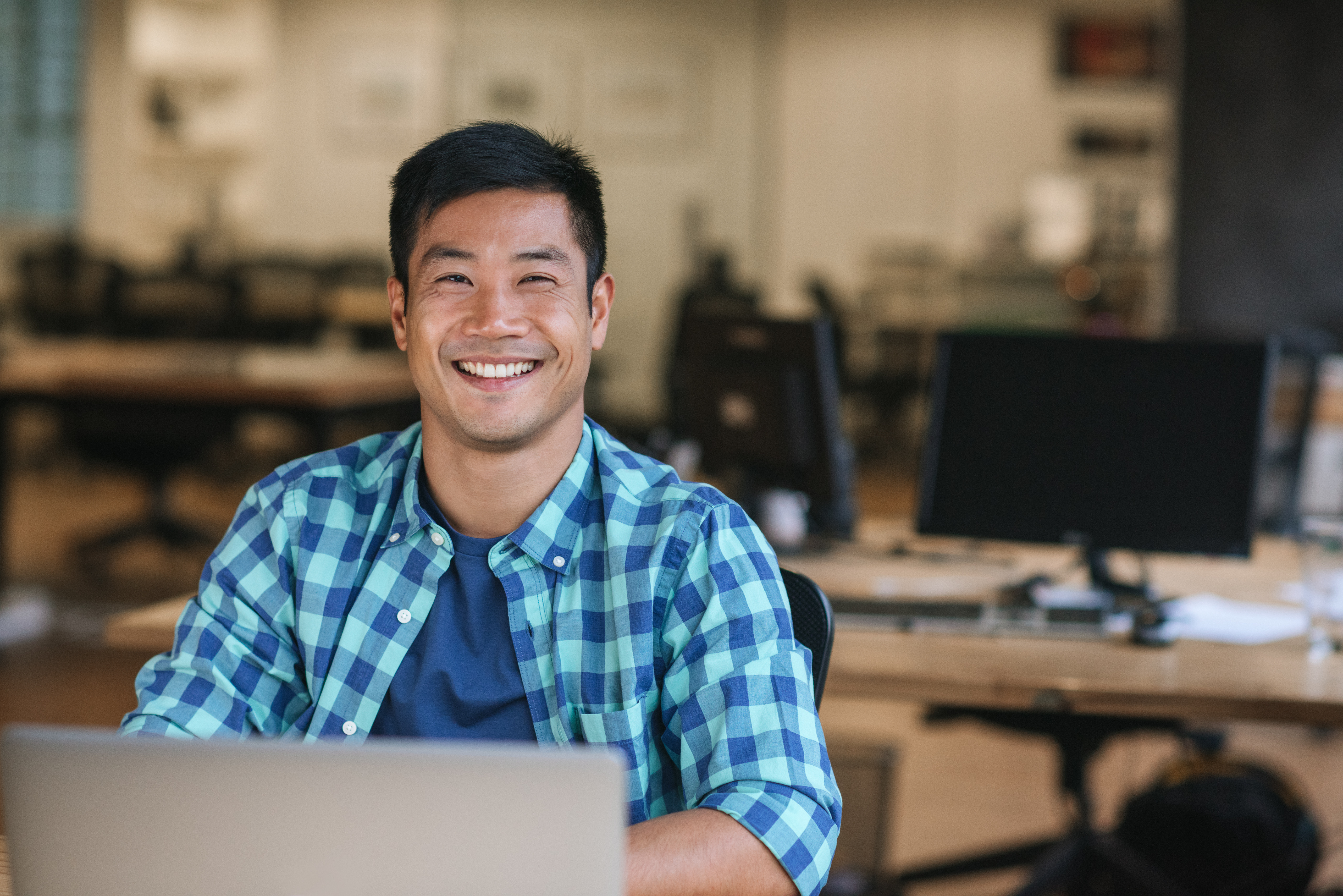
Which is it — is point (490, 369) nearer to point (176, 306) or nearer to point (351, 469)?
point (351, 469)

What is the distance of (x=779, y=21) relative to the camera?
796cm

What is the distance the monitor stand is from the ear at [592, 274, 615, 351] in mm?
1111

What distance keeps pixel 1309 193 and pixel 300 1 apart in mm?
6302

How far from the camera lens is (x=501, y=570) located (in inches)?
53.5

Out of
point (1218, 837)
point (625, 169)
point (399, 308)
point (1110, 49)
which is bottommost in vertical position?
point (1218, 837)

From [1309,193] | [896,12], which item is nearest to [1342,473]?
[1309,193]

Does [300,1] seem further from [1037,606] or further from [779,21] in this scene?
[1037,606]

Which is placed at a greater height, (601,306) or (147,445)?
(601,306)

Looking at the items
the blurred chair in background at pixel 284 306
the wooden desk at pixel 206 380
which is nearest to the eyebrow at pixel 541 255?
the wooden desk at pixel 206 380

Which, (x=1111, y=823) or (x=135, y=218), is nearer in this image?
(x=1111, y=823)

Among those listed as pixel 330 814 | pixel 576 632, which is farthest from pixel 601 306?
pixel 330 814

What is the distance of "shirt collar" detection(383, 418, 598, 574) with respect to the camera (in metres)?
1.36

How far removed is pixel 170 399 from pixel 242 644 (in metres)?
3.89

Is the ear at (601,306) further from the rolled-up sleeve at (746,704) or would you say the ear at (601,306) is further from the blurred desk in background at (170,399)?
the blurred desk in background at (170,399)
